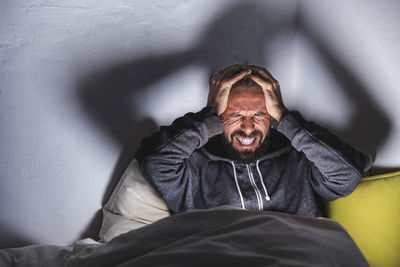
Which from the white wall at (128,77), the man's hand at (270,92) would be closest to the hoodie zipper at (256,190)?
the man's hand at (270,92)

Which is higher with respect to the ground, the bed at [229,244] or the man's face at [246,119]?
the man's face at [246,119]

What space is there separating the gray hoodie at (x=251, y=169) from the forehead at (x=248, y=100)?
90 millimetres

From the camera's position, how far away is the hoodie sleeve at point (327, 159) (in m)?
1.51

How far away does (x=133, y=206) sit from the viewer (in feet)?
5.08

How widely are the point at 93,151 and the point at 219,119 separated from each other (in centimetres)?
50

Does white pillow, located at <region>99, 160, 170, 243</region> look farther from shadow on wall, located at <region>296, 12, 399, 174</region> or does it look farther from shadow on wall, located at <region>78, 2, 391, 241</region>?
shadow on wall, located at <region>296, 12, 399, 174</region>

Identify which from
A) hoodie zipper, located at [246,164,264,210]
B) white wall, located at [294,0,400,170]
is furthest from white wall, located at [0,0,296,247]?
hoodie zipper, located at [246,164,264,210]

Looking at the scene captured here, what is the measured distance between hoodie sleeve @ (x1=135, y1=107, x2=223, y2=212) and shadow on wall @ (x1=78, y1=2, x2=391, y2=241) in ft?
0.64

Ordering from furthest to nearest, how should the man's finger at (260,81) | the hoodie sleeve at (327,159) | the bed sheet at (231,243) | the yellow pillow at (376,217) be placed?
the man's finger at (260,81) → the hoodie sleeve at (327,159) → the yellow pillow at (376,217) → the bed sheet at (231,243)

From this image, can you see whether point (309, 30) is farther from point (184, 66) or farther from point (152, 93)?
point (152, 93)

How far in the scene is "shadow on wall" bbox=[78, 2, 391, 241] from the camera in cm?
166

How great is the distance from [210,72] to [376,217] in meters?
0.92

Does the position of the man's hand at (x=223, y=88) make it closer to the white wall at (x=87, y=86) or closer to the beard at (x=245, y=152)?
the beard at (x=245, y=152)

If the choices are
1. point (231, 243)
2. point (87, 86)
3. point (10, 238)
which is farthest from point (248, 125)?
point (10, 238)
